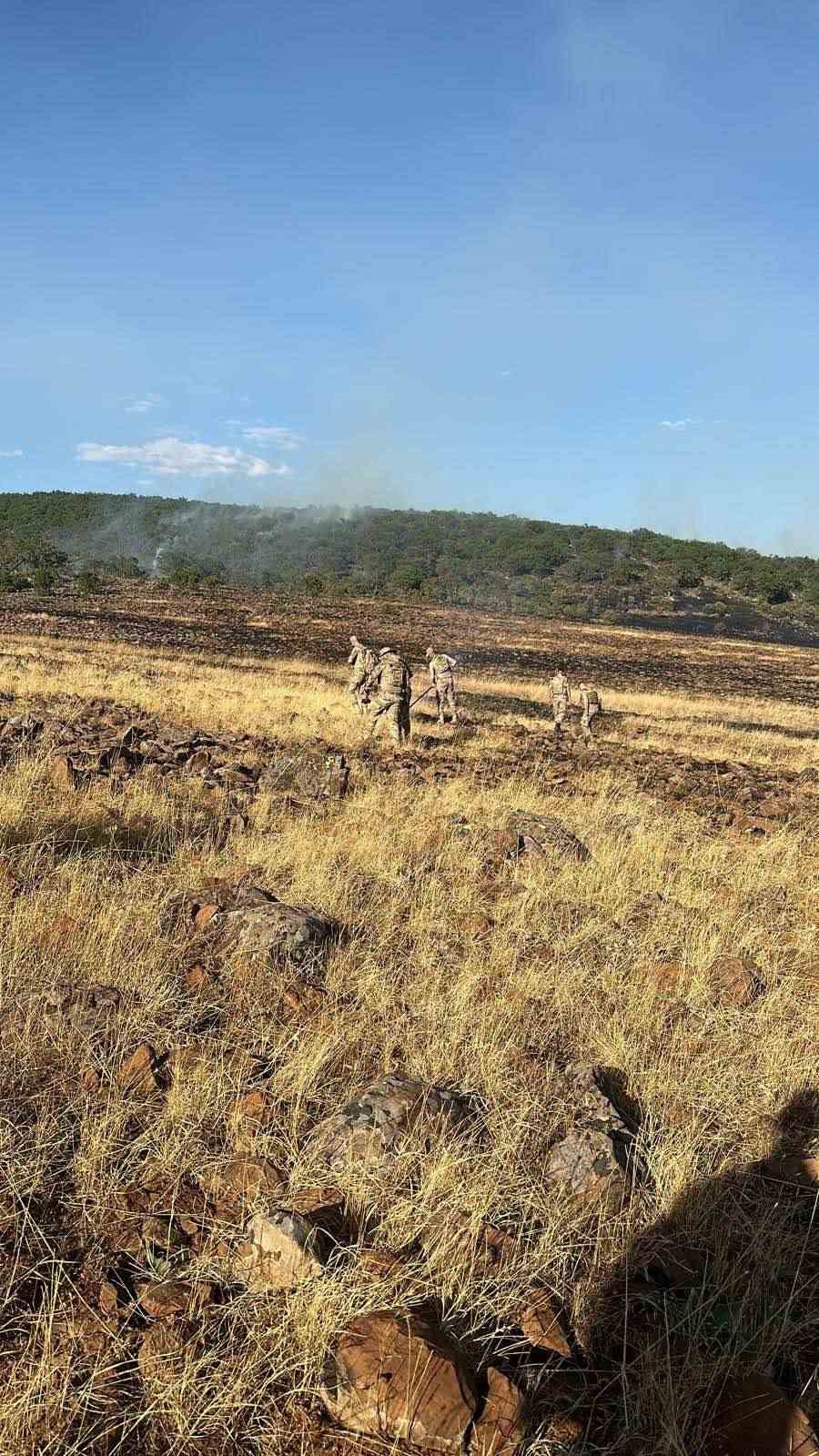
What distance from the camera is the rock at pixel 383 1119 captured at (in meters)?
2.60

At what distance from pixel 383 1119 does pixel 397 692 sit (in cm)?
1090

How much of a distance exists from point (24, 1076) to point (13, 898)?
1.58 metres

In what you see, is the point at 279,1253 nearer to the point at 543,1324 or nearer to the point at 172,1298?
the point at 172,1298

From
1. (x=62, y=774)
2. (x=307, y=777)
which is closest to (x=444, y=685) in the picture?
(x=307, y=777)

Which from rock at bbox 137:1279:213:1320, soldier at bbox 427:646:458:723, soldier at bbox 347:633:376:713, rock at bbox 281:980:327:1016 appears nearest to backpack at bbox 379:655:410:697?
soldier at bbox 347:633:376:713

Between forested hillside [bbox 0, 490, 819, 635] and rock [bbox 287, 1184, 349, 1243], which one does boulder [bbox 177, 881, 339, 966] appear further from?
forested hillside [bbox 0, 490, 819, 635]

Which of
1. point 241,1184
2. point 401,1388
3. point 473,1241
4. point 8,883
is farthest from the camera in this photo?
point 8,883

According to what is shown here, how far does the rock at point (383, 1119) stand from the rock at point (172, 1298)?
560 millimetres

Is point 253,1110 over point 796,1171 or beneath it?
over

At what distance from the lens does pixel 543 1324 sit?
84.2 inches

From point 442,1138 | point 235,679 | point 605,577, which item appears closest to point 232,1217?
point 442,1138

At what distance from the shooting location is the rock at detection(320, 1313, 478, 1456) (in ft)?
5.79

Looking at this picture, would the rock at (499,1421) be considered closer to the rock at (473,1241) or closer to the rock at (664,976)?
the rock at (473,1241)

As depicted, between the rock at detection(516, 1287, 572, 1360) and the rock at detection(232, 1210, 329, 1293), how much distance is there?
1.77 ft
